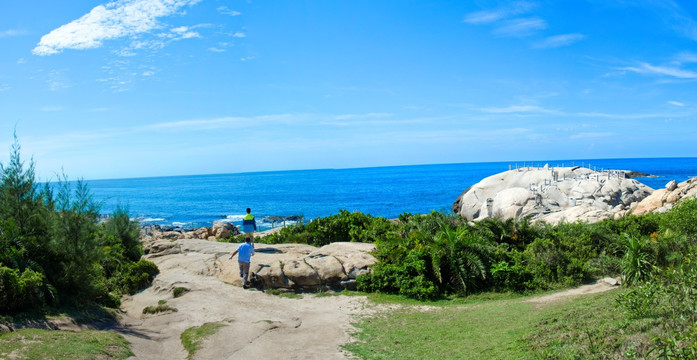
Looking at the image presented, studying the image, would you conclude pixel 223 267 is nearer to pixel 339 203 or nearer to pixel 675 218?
pixel 675 218

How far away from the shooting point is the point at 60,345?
27.4 ft

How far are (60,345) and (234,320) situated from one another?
14.0 ft

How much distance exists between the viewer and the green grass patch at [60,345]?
779 cm

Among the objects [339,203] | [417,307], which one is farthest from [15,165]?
[339,203]

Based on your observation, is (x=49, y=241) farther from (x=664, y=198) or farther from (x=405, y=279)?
Result: (x=664, y=198)

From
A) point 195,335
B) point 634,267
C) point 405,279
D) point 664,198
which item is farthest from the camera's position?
point 664,198

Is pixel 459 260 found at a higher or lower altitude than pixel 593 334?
lower

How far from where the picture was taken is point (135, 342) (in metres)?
9.98

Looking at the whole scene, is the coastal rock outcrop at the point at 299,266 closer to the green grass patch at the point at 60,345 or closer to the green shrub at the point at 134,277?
the green shrub at the point at 134,277

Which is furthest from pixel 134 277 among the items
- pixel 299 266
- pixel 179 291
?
pixel 299 266

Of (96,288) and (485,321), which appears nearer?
(485,321)

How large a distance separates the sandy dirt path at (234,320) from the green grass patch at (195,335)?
0.13 metres

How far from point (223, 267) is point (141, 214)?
64.3 metres

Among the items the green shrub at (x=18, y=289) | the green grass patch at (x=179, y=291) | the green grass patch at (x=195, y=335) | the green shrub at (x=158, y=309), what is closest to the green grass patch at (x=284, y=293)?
the green grass patch at (x=179, y=291)
